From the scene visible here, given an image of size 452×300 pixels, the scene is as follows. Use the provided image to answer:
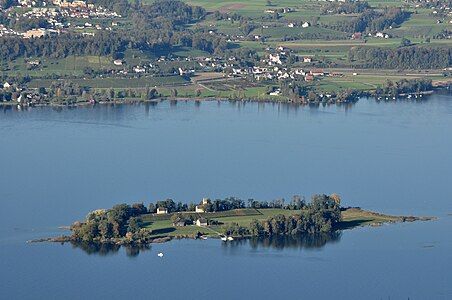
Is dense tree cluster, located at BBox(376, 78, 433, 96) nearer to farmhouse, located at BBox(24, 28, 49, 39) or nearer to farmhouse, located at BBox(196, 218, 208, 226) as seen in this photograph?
farmhouse, located at BBox(24, 28, 49, 39)

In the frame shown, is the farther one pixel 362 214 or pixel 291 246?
pixel 362 214

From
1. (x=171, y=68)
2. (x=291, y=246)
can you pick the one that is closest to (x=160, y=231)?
(x=291, y=246)

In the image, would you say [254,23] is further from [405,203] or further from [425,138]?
[405,203]

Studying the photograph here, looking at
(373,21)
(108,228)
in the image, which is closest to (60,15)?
(373,21)

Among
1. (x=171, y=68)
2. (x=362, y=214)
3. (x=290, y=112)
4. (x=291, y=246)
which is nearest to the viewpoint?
(x=291, y=246)

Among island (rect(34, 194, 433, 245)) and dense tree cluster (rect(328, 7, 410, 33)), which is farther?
dense tree cluster (rect(328, 7, 410, 33))

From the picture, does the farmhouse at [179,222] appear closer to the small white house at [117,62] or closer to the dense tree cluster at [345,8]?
Result: the small white house at [117,62]

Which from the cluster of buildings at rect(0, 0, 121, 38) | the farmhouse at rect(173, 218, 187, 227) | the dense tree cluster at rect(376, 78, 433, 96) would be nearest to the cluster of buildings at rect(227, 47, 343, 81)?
the dense tree cluster at rect(376, 78, 433, 96)
